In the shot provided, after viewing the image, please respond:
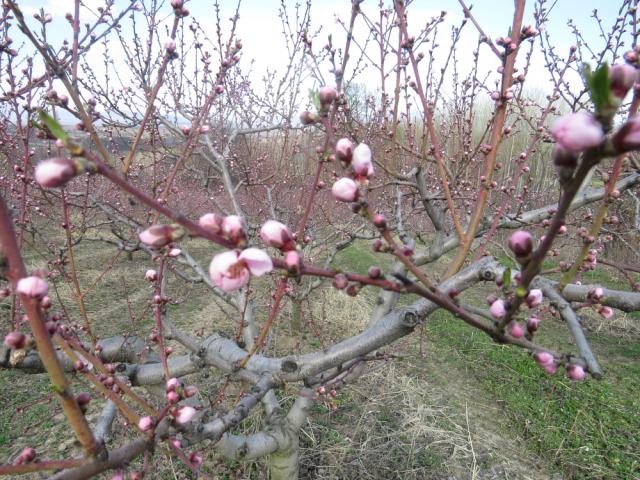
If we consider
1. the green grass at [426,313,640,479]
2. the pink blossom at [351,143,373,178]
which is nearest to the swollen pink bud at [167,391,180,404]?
the pink blossom at [351,143,373,178]

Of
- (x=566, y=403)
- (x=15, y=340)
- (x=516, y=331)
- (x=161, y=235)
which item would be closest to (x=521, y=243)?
(x=516, y=331)

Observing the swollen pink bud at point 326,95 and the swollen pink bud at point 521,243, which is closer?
the swollen pink bud at point 521,243

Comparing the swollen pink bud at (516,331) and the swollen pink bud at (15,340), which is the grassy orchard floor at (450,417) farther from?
the swollen pink bud at (516,331)

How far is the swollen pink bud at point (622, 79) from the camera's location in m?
0.41

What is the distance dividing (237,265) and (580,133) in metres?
0.47

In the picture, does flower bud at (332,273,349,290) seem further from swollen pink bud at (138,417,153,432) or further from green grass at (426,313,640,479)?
green grass at (426,313,640,479)

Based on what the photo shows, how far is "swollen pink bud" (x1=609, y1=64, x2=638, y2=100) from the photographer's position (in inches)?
16.1

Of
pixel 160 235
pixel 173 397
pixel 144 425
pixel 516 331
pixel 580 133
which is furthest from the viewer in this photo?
pixel 173 397


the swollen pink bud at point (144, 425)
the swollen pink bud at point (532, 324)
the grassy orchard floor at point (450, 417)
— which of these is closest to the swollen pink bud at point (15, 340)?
the swollen pink bud at point (144, 425)

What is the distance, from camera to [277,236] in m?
0.63

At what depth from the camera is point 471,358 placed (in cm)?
539

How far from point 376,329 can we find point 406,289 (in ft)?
2.77

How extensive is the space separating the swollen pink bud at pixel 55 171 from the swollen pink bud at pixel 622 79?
64 cm

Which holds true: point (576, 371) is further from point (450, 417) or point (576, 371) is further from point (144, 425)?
point (450, 417)
